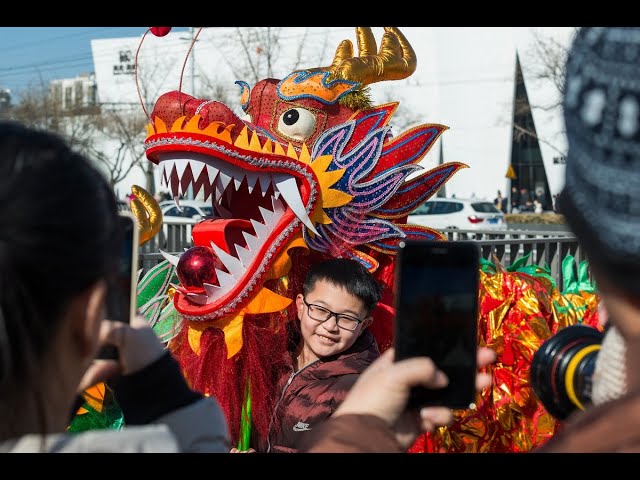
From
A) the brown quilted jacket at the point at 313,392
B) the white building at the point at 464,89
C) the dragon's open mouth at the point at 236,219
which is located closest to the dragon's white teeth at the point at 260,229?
the dragon's open mouth at the point at 236,219

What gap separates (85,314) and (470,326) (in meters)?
0.51

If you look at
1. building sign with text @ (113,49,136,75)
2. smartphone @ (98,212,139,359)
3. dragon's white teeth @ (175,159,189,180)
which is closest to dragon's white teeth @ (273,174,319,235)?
dragon's white teeth @ (175,159,189,180)

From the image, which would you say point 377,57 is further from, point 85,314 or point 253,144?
point 85,314

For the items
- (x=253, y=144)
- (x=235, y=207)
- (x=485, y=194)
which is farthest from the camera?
(x=485, y=194)

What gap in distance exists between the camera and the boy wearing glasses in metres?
2.85

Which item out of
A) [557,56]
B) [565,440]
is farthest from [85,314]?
[557,56]

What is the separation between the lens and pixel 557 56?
2477 centimetres

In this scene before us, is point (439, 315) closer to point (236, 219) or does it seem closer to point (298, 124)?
point (236, 219)

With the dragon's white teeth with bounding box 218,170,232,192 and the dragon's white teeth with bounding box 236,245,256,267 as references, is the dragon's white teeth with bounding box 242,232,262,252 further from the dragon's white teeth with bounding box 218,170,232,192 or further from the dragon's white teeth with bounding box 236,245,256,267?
the dragon's white teeth with bounding box 218,170,232,192

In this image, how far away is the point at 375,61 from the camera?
367cm

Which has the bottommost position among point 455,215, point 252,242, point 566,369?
point 455,215

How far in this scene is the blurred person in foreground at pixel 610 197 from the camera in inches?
37.5

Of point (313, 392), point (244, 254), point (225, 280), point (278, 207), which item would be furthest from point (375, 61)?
point (313, 392)

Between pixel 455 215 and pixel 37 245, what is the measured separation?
19.5 meters
